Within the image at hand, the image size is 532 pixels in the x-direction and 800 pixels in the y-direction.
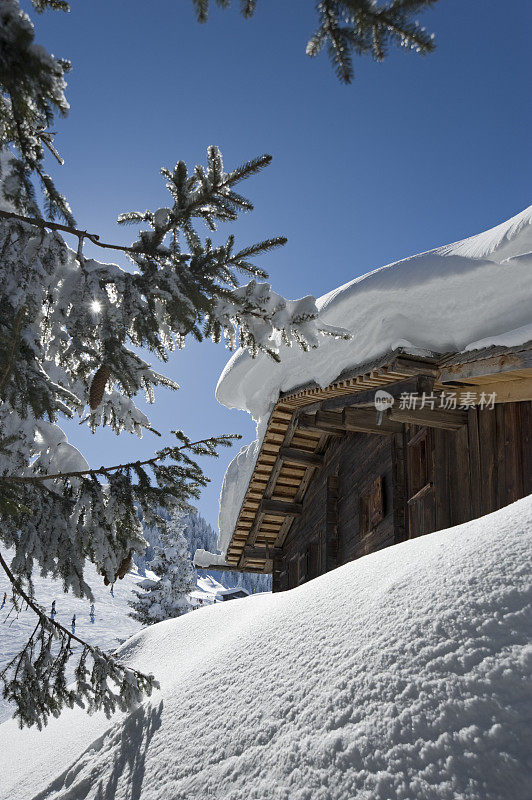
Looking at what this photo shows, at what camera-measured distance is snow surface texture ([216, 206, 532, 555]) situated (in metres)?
5.75

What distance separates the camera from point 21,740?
5801mm

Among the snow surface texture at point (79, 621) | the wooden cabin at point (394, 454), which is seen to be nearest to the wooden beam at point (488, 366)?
the wooden cabin at point (394, 454)

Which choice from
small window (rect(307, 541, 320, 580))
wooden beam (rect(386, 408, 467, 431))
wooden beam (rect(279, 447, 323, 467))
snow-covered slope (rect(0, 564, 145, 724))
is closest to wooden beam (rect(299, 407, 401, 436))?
wooden beam (rect(386, 408, 467, 431))

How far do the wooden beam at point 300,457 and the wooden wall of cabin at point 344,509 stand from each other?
8.2 inches

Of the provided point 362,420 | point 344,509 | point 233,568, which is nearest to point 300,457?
point 344,509

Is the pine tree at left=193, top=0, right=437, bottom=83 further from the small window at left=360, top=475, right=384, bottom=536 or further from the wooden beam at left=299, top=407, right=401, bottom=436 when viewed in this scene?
the small window at left=360, top=475, right=384, bottom=536

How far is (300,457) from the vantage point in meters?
12.1

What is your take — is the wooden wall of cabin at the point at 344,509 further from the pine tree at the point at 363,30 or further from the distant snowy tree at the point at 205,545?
the distant snowy tree at the point at 205,545

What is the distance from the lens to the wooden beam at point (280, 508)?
13.6m

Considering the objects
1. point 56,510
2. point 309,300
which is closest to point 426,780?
point 309,300

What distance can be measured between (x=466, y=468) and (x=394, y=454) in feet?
5.94

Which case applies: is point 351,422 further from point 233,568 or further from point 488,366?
point 233,568

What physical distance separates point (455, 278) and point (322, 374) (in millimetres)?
2131

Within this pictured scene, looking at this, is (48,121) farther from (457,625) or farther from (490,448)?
(490,448)
